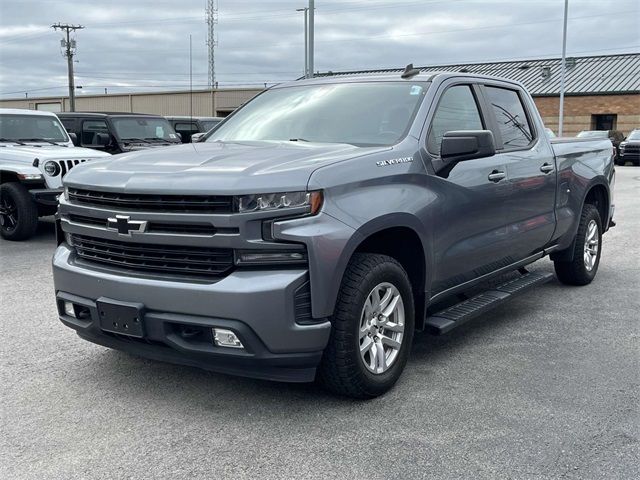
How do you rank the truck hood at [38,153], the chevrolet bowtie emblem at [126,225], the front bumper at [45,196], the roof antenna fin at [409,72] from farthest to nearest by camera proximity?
the truck hood at [38,153] < the front bumper at [45,196] < the roof antenna fin at [409,72] < the chevrolet bowtie emblem at [126,225]

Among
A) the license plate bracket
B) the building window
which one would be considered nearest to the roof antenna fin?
the license plate bracket

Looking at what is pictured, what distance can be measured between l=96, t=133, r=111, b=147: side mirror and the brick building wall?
34751 millimetres

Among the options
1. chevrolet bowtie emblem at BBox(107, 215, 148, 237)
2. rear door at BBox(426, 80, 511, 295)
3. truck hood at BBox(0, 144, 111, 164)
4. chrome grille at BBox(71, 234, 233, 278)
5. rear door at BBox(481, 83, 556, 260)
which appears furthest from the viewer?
truck hood at BBox(0, 144, 111, 164)

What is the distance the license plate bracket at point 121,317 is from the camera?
349 centimetres

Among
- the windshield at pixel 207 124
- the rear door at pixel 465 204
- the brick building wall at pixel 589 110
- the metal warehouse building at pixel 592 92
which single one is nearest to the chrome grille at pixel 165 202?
the rear door at pixel 465 204

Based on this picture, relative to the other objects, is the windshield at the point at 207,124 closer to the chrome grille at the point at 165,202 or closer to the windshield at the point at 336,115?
the windshield at the point at 336,115

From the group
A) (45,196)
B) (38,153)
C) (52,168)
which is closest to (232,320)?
(45,196)

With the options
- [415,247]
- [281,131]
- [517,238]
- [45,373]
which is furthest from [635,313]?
[45,373]

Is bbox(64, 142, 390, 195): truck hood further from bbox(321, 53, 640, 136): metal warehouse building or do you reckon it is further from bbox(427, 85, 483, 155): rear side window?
bbox(321, 53, 640, 136): metal warehouse building

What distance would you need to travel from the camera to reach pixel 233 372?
3.54 meters

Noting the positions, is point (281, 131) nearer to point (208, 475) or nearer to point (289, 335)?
point (289, 335)

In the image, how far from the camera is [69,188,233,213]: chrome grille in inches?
134

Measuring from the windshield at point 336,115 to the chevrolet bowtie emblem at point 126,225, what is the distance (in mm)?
1443

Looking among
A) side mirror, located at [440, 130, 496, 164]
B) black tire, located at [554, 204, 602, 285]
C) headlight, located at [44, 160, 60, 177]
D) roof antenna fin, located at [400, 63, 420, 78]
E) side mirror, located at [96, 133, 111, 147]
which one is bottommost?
black tire, located at [554, 204, 602, 285]
